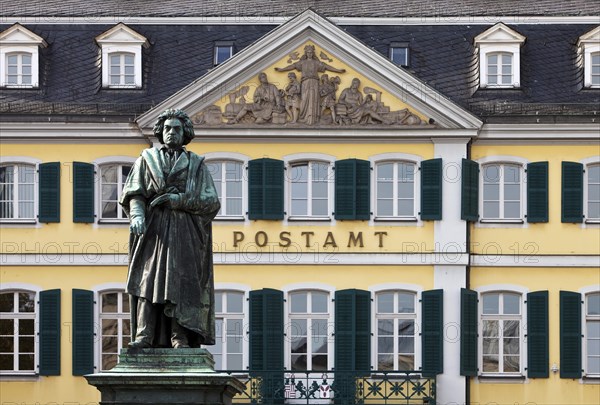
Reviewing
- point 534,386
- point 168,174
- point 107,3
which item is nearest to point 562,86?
point 534,386

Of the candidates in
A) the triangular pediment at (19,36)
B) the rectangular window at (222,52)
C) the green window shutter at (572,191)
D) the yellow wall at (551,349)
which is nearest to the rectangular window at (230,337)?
the yellow wall at (551,349)

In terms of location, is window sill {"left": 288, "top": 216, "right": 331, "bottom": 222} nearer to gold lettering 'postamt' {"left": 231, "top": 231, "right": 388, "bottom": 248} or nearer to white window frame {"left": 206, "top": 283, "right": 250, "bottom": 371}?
gold lettering 'postamt' {"left": 231, "top": 231, "right": 388, "bottom": 248}

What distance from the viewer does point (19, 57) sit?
4425cm

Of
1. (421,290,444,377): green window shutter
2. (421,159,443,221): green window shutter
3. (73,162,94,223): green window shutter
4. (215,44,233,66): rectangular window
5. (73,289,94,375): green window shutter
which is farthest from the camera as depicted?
(215,44,233,66): rectangular window

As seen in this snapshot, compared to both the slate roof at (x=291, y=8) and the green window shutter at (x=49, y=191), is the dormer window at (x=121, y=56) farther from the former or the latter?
the green window shutter at (x=49, y=191)

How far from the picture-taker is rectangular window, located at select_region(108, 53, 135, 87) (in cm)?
4412

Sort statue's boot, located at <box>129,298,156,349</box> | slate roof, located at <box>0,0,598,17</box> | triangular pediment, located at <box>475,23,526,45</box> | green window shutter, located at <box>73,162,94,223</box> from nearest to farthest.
Result: 1. statue's boot, located at <box>129,298,156,349</box>
2. green window shutter, located at <box>73,162,94,223</box>
3. triangular pediment, located at <box>475,23,526,45</box>
4. slate roof, located at <box>0,0,598,17</box>

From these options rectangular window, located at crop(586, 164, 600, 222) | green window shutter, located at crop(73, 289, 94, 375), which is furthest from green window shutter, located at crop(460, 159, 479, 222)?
green window shutter, located at crop(73, 289, 94, 375)

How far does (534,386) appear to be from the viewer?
42531 mm

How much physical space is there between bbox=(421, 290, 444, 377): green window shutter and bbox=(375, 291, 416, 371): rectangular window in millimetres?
255

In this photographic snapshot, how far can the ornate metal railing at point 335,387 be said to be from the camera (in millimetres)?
41688

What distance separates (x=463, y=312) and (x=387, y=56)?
5995 mm

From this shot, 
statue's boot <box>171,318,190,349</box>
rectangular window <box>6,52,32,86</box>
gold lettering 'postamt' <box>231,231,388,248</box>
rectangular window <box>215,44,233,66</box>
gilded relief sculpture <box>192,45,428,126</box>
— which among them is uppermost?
rectangular window <box>215,44,233,66</box>

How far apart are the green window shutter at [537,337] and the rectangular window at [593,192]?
215 cm
